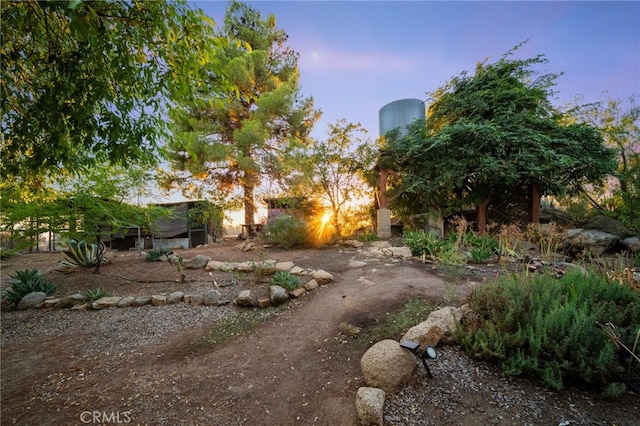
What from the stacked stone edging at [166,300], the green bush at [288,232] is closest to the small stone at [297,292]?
the stacked stone edging at [166,300]

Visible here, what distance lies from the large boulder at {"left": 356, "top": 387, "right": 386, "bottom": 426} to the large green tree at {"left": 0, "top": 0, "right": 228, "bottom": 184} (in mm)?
2843

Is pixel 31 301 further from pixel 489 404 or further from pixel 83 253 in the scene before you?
pixel 489 404

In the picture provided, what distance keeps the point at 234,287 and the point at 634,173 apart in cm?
1277

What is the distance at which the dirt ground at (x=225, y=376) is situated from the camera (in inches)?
69.0

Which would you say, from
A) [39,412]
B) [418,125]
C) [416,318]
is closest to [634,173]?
[418,125]

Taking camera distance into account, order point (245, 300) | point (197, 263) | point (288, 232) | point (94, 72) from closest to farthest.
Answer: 1. point (94, 72)
2. point (245, 300)
3. point (197, 263)
4. point (288, 232)

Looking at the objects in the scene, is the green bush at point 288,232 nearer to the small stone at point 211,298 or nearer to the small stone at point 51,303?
the small stone at point 211,298

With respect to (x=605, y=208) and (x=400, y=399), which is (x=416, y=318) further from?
(x=605, y=208)

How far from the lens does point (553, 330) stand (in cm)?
178

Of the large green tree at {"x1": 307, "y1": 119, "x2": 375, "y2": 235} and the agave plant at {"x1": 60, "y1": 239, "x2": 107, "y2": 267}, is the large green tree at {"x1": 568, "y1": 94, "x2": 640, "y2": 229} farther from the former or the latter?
the agave plant at {"x1": 60, "y1": 239, "x2": 107, "y2": 267}

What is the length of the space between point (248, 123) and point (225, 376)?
9.88 m

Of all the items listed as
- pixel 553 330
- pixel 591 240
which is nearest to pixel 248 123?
pixel 553 330

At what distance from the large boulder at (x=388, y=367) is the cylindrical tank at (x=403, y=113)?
8.55 meters

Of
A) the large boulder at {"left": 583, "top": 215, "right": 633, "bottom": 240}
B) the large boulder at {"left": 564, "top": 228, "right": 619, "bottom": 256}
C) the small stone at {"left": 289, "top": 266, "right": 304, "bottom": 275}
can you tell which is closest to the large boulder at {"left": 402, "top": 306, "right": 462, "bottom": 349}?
the small stone at {"left": 289, "top": 266, "right": 304, "bottom": 275}
